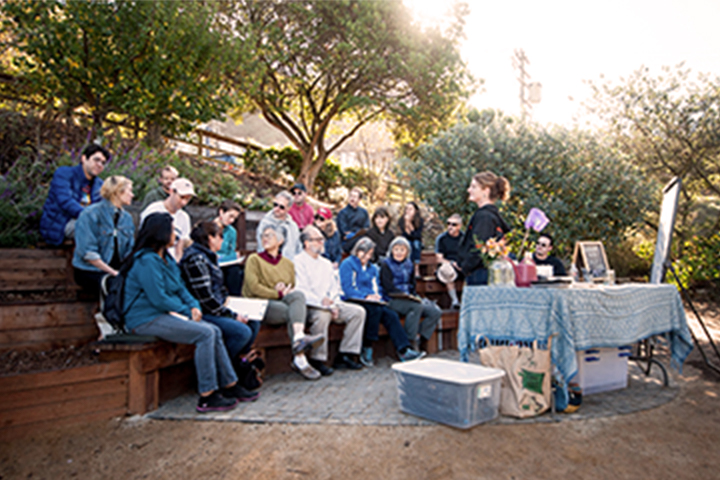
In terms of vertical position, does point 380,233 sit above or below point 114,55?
below

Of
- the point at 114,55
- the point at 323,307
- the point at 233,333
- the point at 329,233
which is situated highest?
the point at 114,55

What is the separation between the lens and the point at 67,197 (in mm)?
4621

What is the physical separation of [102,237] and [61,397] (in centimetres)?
138

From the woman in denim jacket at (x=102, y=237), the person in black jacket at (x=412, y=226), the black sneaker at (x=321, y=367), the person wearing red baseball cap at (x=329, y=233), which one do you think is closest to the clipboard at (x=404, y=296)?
the black sneaker at (x=321, y=367)

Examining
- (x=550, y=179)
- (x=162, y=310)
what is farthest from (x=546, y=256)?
(x=162, y=310)

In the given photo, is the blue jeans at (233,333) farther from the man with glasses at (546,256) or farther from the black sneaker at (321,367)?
the man with glasses at (546,256)

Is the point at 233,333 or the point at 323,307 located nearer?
the point at 233,333

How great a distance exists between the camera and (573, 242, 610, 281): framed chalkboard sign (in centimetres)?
475

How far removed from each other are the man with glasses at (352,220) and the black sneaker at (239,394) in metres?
3.37

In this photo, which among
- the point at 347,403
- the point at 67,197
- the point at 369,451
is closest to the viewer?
the point at 369,451

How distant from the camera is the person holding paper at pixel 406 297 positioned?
5551 mm

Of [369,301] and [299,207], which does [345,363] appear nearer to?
[369,301]

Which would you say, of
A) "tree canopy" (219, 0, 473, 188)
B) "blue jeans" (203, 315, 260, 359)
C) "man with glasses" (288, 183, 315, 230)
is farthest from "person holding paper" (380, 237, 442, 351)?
"tree canopy" (219, 0, 473, 188)

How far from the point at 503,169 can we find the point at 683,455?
6.47 m
